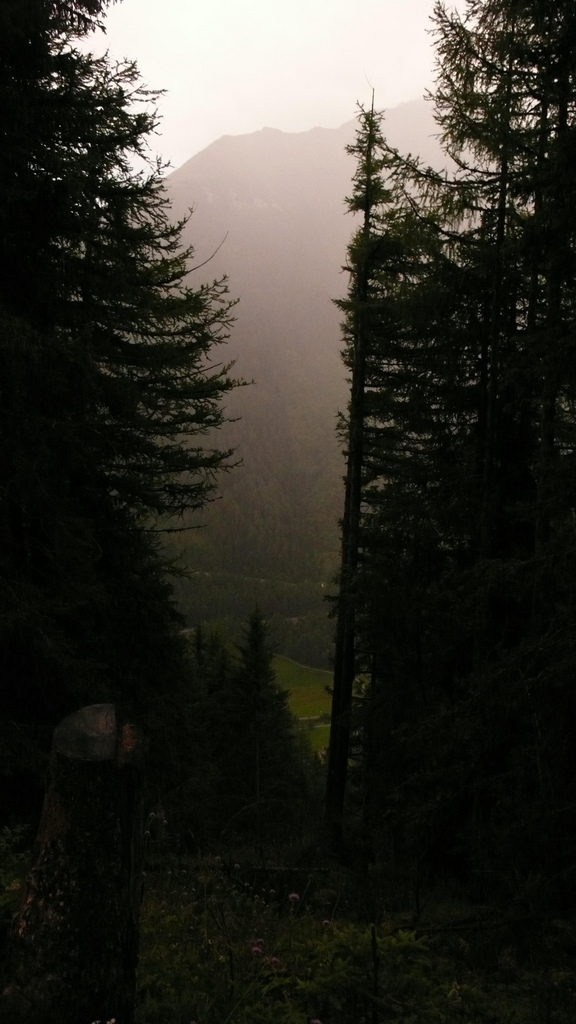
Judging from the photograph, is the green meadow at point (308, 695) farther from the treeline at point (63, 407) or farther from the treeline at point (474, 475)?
the treeline at point (63, 407)

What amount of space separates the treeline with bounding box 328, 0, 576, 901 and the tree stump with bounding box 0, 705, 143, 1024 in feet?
11.0

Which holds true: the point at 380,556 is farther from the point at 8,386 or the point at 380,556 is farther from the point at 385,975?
the point at 385,975

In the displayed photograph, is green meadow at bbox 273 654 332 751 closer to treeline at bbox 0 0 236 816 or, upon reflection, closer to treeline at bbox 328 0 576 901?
treeline at bbox 328 0 576 901

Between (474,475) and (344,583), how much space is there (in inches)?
141

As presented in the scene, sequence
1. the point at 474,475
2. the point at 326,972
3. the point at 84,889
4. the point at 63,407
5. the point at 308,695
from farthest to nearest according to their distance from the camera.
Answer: the point at 308,695 < the point at 474,475 < the point at 63,407 < the point at 326,972 < the point at 84,889

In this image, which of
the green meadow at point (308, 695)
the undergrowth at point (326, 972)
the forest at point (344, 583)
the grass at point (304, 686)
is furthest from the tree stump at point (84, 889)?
the grass at point (304, 686)

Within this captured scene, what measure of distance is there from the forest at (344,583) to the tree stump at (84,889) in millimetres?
13

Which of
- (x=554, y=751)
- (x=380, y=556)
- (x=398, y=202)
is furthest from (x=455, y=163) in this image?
(x=554, y=751)

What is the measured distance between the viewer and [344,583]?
1256 cm

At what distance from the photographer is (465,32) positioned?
28.6ft

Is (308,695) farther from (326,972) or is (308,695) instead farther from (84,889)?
(84,889)

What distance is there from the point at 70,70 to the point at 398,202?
4.23 meters

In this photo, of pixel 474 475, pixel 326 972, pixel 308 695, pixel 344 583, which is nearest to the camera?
pixel 326 972

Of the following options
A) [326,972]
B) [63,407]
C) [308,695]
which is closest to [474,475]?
[63,407]
